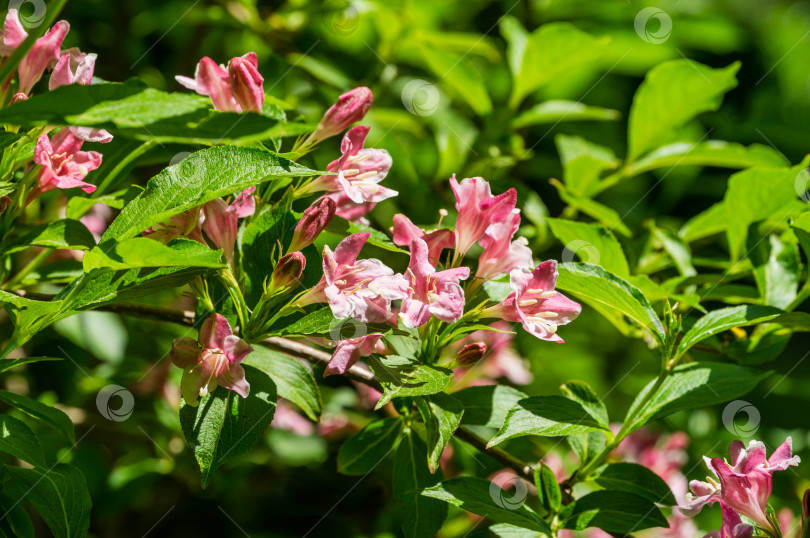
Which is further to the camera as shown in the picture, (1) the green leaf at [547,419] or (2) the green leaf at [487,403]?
(2) the green leaf at [487,403]

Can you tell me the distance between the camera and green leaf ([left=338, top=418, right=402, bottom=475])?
1.12 metres

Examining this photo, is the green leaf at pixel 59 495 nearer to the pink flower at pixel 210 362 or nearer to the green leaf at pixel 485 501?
the pink flower at pixel 210 362

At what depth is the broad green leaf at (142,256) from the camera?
715mm

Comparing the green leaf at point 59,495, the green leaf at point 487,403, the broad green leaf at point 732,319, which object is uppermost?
the broad green leaf at point 732,319

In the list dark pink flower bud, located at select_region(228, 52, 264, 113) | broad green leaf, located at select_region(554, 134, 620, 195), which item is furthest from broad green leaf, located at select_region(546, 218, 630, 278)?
dark pink flower bud, located at select_region(228, 52, 264, 113)

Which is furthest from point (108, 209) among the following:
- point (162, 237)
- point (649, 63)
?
point (649, 63)

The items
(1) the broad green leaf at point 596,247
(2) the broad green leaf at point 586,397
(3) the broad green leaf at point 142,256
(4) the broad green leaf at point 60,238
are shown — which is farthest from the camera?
(1) the broad green leaf at point 596,247

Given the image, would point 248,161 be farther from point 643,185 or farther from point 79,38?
point 643,185

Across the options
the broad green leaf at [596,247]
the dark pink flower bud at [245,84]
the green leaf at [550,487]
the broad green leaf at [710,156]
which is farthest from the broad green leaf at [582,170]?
the dark pink flower bud at [245,84]

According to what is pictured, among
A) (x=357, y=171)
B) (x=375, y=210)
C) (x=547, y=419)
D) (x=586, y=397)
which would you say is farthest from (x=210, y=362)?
(x=375, y=210)

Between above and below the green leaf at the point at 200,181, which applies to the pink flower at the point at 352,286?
below

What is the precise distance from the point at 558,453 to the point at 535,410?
3.54 ft

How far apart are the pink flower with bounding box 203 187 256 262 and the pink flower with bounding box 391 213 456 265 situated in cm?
19

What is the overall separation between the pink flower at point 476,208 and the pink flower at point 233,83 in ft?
0.91
